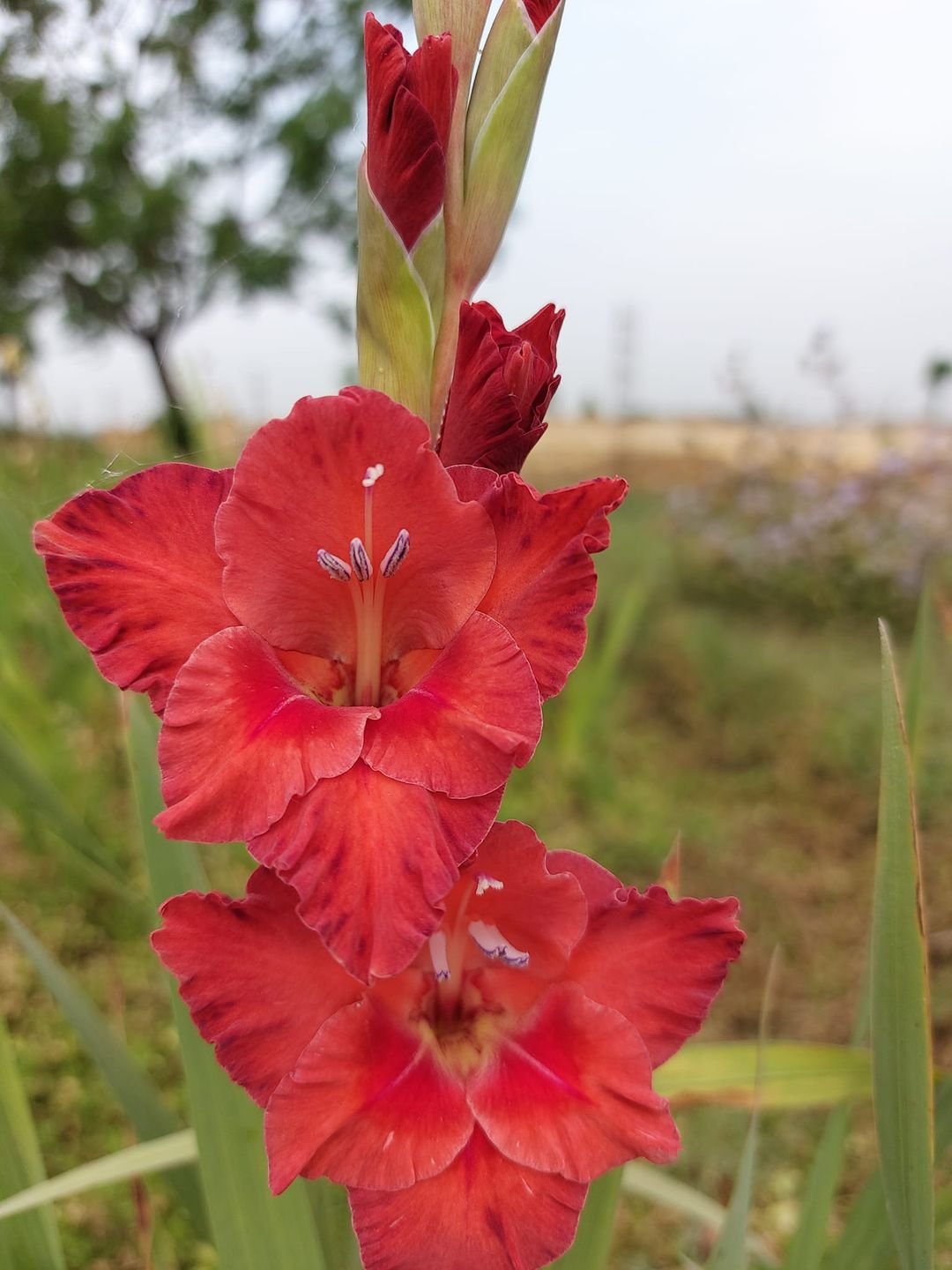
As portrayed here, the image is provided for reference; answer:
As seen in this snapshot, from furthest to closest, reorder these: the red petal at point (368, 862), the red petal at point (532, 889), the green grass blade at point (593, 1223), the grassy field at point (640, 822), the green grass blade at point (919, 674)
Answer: the grassy field at point (640, 822) → the green grass blade at point (919, 674) → the green grass blade at point (593, 1223) → the red petal at point (532, 889) → the red petal at point (368, 862)

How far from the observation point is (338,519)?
1.43 ft

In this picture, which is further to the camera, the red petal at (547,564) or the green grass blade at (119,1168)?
the green grass blade at (119,1168)

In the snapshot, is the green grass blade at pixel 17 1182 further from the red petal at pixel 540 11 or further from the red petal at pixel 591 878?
the red petal at pixel 540 11

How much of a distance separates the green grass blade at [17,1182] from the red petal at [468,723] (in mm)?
387

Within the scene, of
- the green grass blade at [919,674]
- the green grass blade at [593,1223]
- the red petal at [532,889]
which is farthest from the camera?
the green grass blade at [919,674]

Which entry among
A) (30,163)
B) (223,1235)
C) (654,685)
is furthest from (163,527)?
(30,163)

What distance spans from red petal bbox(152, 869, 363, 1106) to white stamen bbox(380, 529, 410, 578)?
155 mm

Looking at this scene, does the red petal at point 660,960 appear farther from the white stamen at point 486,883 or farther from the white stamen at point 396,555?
the white stamen at point 396,555

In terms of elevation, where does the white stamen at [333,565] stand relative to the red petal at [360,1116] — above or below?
above

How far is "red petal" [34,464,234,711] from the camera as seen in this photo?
0.40m

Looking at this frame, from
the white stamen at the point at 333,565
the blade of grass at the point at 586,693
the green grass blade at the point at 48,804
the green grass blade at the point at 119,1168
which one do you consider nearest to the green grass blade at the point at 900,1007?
the white stamen at the point at 333,565

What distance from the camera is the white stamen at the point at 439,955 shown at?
481 mm

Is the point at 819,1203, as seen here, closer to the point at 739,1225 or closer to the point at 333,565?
the point at 739,1225

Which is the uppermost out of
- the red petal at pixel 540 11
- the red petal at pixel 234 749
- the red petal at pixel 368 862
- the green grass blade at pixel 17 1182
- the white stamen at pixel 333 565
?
the red petal at pixel 540 11
